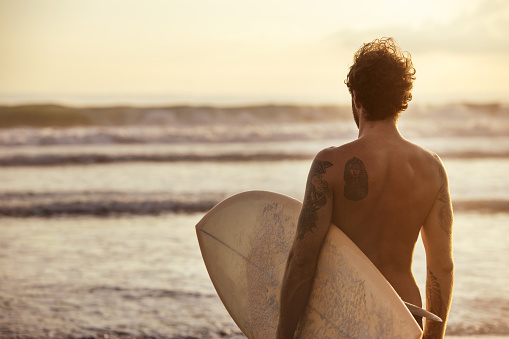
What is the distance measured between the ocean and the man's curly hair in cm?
334

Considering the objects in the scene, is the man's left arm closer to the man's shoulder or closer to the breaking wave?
the man's shoulder

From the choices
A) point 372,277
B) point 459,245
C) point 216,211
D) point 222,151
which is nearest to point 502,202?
point 459,245

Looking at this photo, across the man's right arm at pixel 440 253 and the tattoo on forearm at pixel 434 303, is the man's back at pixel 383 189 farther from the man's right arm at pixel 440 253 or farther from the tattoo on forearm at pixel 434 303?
the tattoo on forearm at pixel 434 303

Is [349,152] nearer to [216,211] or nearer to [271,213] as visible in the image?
[271,213]

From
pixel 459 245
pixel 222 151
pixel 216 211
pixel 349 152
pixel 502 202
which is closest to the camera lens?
pixel 349 152

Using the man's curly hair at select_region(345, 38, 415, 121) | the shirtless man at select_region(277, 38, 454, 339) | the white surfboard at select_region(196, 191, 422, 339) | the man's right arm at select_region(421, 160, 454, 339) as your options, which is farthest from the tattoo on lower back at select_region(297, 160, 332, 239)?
the man's right arm at select_region(421, 160, 454, 339)

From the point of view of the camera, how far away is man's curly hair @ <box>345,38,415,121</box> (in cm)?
220

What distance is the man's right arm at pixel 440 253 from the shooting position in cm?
237

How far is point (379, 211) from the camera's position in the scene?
7.51 ft

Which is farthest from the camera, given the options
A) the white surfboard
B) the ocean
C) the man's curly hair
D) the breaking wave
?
the breaking wave

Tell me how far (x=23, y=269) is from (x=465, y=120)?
32516mm

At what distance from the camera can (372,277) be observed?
93.0 inches

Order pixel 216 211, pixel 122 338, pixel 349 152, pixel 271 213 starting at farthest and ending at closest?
pixel 122 338 < pixel 216 211 < pixel 271 213 < pixel 349 152

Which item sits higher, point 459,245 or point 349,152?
point 349,152
